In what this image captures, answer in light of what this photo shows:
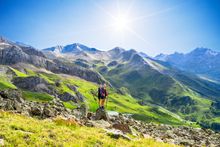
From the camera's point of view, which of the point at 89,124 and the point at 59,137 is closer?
the point at 59,137

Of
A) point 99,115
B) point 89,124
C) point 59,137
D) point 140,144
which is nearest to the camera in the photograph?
point 59,137

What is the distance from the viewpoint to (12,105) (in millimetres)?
35688

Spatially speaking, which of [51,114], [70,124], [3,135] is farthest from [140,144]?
[51,114]

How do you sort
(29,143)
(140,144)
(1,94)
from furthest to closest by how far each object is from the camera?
1. (1,94)
2. (140,144)
3. (29,143)

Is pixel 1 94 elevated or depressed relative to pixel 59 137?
elevated

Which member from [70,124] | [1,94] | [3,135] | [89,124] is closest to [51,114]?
[89,124]

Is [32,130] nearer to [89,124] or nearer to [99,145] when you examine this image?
[99,145]

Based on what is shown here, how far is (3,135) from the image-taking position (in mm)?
18453

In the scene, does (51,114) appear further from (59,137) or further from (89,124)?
(59,137)

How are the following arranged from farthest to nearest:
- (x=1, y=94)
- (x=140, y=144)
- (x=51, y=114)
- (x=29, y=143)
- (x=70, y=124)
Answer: (x=1, y=94), (x=51, y=114), (x=70, y=124), (x=140, y=144), (x=29, y=143)

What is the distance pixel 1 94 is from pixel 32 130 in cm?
3287

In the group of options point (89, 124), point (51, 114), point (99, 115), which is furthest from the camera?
point (99, 115)

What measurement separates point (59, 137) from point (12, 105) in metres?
17.7

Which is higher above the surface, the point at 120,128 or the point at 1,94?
the point at 1,94
